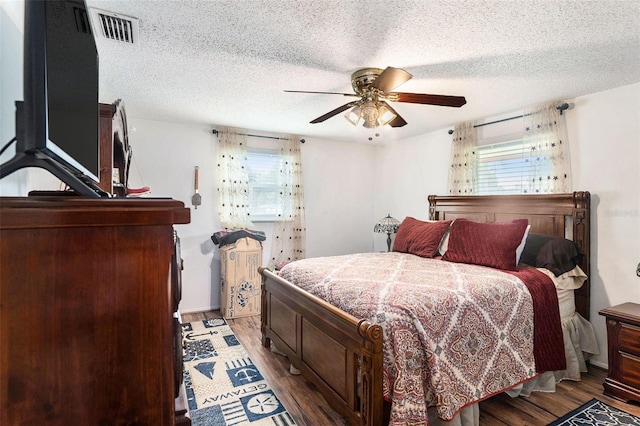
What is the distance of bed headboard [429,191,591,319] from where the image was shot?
282 cm

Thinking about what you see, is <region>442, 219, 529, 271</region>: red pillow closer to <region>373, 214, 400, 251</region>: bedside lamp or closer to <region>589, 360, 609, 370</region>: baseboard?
<region>589, 360, 609, 370</region>: baseboard

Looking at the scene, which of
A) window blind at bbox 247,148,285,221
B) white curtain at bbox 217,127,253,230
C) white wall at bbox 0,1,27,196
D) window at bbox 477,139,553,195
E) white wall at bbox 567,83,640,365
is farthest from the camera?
window blind at bbox 247,148,285,221

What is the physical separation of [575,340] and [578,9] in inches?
97.8

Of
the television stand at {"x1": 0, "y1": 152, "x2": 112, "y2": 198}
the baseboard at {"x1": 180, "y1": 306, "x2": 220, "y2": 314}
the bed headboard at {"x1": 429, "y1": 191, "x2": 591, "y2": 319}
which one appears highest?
the television stand at {"x1": 0, "y1": 152, "x2": 112, "y2": 198}

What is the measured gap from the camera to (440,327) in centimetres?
180

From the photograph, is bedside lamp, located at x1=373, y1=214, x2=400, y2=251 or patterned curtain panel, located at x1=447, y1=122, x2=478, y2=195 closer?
patterned curtain panel, located at x1=447, y1=122, x2=478, y2=195

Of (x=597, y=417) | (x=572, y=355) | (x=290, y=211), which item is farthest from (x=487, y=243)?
(x=290, y=211)

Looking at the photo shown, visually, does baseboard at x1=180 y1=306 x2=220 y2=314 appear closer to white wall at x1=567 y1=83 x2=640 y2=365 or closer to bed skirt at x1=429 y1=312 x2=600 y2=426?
bed skirt at x1=429 y1=312 x2=600 y2=426

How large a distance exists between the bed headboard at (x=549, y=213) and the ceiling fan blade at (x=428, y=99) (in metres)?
1.48

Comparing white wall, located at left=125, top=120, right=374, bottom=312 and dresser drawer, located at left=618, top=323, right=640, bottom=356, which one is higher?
white wall, located at left=125, top=120, right=374, bottom=312

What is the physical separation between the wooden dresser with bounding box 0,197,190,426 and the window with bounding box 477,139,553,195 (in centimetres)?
356

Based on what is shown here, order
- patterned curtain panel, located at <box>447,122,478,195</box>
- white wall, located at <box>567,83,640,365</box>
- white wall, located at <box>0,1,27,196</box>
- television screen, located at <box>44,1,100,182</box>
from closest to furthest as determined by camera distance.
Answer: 1. television screen, located at <box>44,1,100,182</box>
2. white wall, located at <box>0,1,27,196</box>
3. white wall, located at <box>567,83,640,365</box>
4. patterned curtain panel, located at <box>447,122,478,195</box>

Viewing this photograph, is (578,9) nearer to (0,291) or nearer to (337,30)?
(337,30)

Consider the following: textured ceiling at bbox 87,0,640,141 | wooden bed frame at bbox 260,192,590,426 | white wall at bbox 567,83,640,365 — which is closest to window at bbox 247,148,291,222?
textured ceiling at bbox 87,0,640,141
